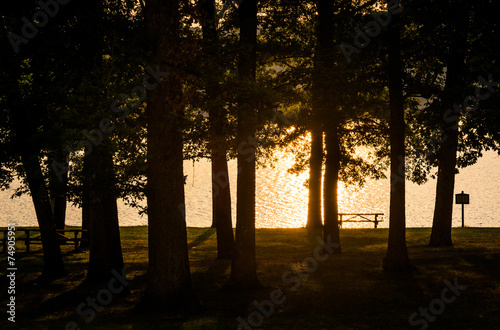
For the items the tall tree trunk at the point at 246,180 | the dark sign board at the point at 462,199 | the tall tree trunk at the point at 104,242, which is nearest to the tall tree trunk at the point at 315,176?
the dark sign board at the point at 462,199

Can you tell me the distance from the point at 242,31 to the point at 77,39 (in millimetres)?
4483

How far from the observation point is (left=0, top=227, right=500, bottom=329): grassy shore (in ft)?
37.8

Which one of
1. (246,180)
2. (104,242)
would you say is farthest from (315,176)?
(246,180)

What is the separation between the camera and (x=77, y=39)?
13.9 m

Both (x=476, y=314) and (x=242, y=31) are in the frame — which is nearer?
(x=476, y=314)

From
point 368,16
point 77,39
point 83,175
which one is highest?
point 368,16

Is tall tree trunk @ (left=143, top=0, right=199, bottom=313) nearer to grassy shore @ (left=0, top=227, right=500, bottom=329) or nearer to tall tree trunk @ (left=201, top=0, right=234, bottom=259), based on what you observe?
grassy shore @ (left=0, top=227, right=500, bottom=329)

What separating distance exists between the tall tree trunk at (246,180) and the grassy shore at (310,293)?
66 cm

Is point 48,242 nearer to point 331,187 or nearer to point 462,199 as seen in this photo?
point 331,187

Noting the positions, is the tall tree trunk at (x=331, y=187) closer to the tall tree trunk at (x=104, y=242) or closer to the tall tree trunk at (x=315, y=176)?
the tall tree trunk at (x=104, y=242)

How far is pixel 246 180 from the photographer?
14.5 metres

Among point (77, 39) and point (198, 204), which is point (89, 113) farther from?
point (198, 204)

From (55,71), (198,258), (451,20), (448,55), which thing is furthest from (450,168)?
(55,71)

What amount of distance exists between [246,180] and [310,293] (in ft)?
11.7
